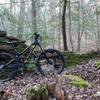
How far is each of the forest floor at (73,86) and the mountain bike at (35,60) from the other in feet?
0.90

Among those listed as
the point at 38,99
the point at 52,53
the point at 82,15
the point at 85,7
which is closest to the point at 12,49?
the point at 52,53

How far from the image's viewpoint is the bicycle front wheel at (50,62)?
7105 mm

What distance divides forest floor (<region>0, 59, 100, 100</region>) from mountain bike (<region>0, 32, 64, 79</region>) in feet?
0.90

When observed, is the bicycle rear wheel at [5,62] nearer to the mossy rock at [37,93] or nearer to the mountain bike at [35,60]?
the mountain bike at [35,60]

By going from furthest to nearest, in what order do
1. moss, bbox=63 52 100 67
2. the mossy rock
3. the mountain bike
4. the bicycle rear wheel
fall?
moss, bbox=63 52 100 67, the bicycle rear wheel, the mountain bike, the mossy rock

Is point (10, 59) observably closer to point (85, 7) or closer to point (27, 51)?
point (27, 51)

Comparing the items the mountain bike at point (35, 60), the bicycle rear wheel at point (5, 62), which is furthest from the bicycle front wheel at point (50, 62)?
the bicycle rear wheel at point (5, 62)

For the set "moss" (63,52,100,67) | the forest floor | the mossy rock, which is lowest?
the forest floor

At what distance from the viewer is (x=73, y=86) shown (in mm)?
5121

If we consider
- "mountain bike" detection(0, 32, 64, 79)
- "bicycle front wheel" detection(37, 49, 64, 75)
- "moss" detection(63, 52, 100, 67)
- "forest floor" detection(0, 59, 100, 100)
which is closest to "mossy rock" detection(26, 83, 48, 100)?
"forest floor" detection(0, 59, 100, 100)

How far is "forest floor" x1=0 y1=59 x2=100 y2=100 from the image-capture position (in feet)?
15.2

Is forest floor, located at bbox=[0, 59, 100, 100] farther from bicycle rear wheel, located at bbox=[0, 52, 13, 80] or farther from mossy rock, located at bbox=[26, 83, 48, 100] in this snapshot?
mossy rock, located at bbox=[26, 83, 48, 100]

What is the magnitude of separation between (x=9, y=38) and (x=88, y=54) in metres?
2.93

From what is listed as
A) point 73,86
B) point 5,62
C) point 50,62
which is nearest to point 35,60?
point 50,62
